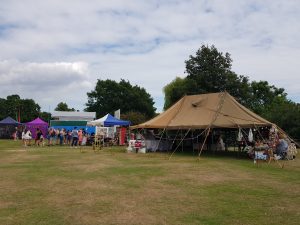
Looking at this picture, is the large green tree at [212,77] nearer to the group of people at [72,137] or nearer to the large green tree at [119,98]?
the group of people at [72,137]

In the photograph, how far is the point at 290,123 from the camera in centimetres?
2875

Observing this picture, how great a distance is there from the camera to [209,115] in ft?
59.3

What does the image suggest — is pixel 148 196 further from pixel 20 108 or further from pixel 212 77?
pixel 20 108

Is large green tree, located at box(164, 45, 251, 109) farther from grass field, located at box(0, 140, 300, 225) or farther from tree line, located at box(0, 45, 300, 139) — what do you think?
grass field, located at box(0, 140, 300, 225)

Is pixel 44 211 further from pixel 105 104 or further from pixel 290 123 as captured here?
pixel 105 104

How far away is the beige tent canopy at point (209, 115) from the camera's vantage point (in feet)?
55.0

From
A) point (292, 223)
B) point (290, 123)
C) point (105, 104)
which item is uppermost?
point (105, 104)

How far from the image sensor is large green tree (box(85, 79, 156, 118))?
57281 mm

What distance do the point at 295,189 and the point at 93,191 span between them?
4.47 meters

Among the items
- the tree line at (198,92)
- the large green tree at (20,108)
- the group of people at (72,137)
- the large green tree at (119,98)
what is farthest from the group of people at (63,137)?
the large green tree at (20,108)

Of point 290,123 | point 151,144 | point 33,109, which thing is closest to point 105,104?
point 33,109

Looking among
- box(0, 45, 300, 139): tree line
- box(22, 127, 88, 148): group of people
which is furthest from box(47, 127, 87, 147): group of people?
box(0, 45, 300, 139): tree line

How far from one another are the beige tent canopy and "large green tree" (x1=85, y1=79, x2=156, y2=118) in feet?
119

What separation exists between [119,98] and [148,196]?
5046 centimetres
